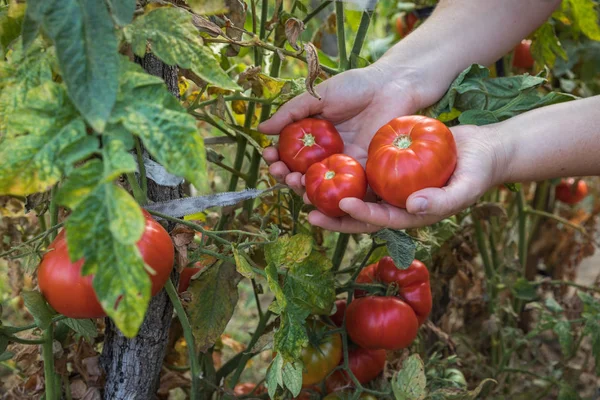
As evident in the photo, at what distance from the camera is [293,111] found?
4.10 feet

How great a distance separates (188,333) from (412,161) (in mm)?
494

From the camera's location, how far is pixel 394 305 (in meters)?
1.26

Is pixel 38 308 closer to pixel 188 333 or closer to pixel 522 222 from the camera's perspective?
pixel 188 333

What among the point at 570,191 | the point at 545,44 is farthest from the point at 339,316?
the point at 570,191

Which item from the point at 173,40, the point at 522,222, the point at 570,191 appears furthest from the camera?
the point at 570,191

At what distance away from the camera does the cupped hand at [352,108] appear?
1.25 metres

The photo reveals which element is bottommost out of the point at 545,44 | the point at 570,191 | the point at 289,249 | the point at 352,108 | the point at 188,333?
the point at 570,191

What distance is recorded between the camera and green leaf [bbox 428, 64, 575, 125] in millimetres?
1263

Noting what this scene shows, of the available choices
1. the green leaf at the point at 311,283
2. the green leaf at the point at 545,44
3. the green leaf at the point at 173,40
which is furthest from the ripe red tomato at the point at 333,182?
the green leaf at the point at 545,44

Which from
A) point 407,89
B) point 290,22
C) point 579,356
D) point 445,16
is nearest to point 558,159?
point 407,89

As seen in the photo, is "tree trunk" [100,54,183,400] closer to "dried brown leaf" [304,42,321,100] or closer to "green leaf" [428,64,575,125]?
"dried brown leaf" [304,42,321,100]

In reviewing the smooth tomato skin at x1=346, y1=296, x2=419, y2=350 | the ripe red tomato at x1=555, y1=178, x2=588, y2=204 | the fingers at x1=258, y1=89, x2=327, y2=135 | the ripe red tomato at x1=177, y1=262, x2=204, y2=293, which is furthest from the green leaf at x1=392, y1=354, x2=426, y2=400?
the ripe red tomato at x1=555, y1=178, x2=588, y2=204

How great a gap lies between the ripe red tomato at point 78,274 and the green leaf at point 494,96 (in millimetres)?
788

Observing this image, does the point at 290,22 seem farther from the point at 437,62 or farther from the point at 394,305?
the point at 394,305
